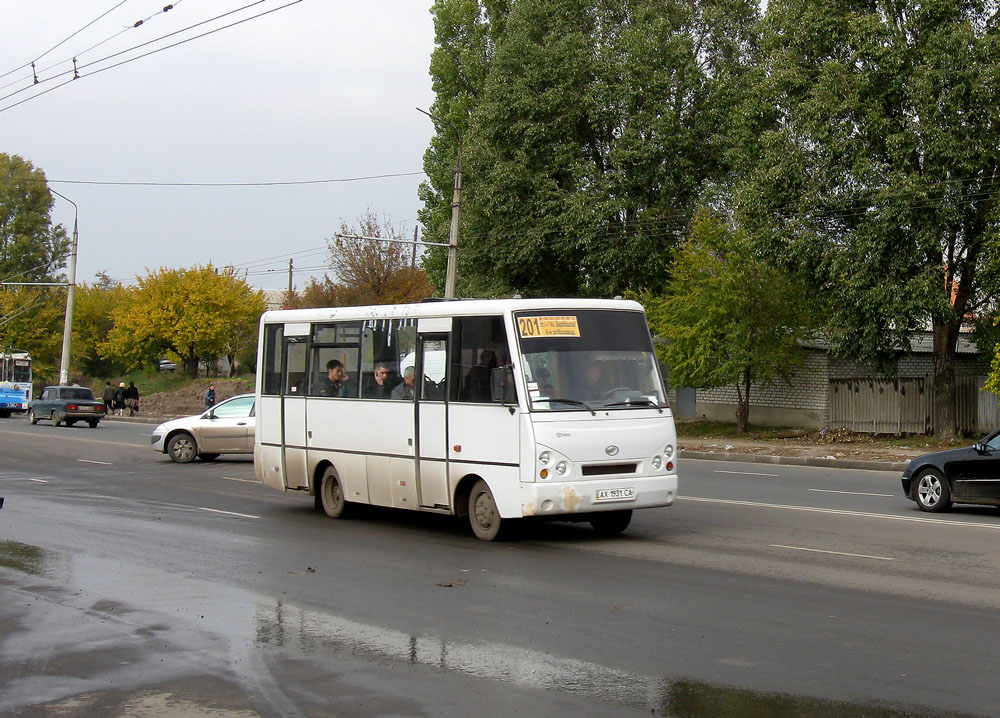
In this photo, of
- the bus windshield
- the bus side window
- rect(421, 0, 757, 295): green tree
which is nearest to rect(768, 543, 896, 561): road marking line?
the bus windshield

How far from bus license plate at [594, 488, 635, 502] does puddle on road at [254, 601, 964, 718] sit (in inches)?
160

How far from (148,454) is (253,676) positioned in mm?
22283

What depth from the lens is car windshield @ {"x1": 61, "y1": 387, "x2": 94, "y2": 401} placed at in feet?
152

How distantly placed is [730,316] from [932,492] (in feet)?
59.4

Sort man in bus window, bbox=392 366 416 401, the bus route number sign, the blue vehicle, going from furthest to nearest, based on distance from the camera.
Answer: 1. the blue vehicle
2. man in bus window, bbox=392 366 416 401
3. the bus route number sign

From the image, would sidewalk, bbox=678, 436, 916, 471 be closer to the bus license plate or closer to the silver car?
Answer: the silver car

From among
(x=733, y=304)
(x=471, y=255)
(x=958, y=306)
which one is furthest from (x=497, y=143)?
(x=958, y=306)

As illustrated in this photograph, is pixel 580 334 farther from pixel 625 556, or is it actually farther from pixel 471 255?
pixel 471 255

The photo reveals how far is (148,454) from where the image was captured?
1103 inches

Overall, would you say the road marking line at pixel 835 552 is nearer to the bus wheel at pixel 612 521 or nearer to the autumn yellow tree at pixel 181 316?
the bus wheel at pixel 612 521

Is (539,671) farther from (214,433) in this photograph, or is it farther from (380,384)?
(214,433)

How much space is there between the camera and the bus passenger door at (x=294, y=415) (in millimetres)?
15523

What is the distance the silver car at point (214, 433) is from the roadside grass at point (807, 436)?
14749mm

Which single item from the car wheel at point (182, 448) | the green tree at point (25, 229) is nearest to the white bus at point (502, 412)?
the car wheel at point (182, 448)
